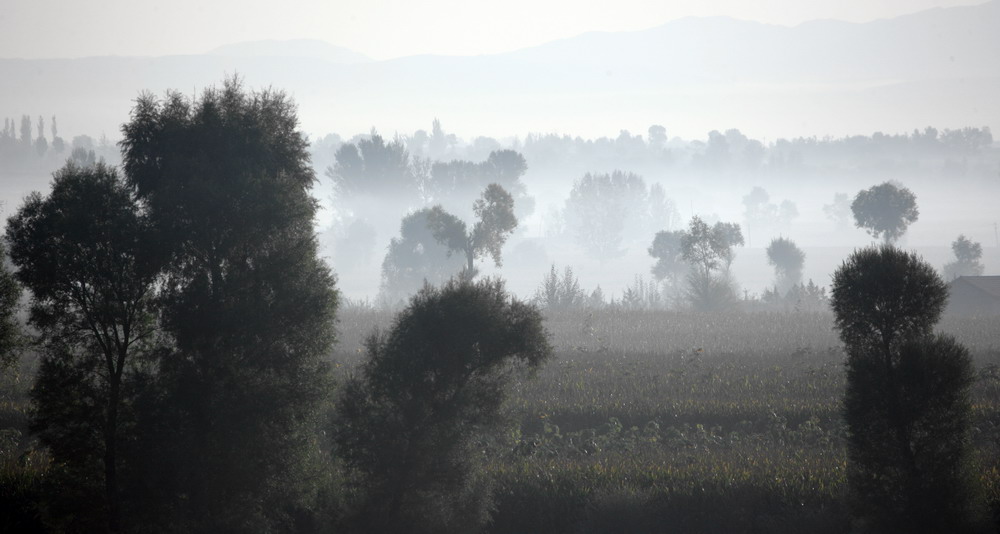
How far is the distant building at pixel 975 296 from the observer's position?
5956 cm

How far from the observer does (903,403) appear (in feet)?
51.0

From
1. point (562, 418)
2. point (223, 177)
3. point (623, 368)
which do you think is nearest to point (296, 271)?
point (223, 177)

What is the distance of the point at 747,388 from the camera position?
→ 93.2 feet

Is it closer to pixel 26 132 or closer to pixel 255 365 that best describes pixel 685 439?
pixel 255 365

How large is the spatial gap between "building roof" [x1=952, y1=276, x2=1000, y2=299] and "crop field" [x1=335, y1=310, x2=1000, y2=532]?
22.9 metres

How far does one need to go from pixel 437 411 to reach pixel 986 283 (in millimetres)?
58893

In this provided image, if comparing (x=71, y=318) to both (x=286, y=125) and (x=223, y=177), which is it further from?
(x=286, y=125)

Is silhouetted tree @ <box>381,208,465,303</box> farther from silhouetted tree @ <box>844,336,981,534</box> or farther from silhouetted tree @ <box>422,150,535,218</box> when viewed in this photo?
silhouetted tree @ <box>844,336,981,534</box>

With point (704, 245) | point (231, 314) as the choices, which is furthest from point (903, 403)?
point (704, 245)

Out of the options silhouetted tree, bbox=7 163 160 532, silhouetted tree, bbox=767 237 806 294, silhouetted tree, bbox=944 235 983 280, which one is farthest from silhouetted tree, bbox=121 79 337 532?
silhouetted tree, bbox=944 235 983 280

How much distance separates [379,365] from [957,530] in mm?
11865

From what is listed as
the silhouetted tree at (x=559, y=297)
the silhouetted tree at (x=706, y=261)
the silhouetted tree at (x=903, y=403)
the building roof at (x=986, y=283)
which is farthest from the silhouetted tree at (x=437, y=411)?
the building roof at (x=986, y=283)

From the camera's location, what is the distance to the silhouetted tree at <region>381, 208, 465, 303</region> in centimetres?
8188

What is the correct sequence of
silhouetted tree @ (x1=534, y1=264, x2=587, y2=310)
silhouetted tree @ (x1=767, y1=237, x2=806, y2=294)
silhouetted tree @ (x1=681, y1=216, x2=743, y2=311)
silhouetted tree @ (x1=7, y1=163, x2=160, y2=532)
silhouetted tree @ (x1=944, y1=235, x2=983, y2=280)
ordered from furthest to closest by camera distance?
silhouetted tree @ (x1=767, y1=237, x2=806, y2=294)
silhouetted tree @ (x1=944, y1=235, x2=983, y2=280)
silhouetted tree @ (x1=681, y1=216, x2=743, y2=311)
silhouetted tree @ (x1=534, y1=264, x2=587, y2=310)
silhouetted tree @ (x1=7, y1=163, x2=160, y2=532)
